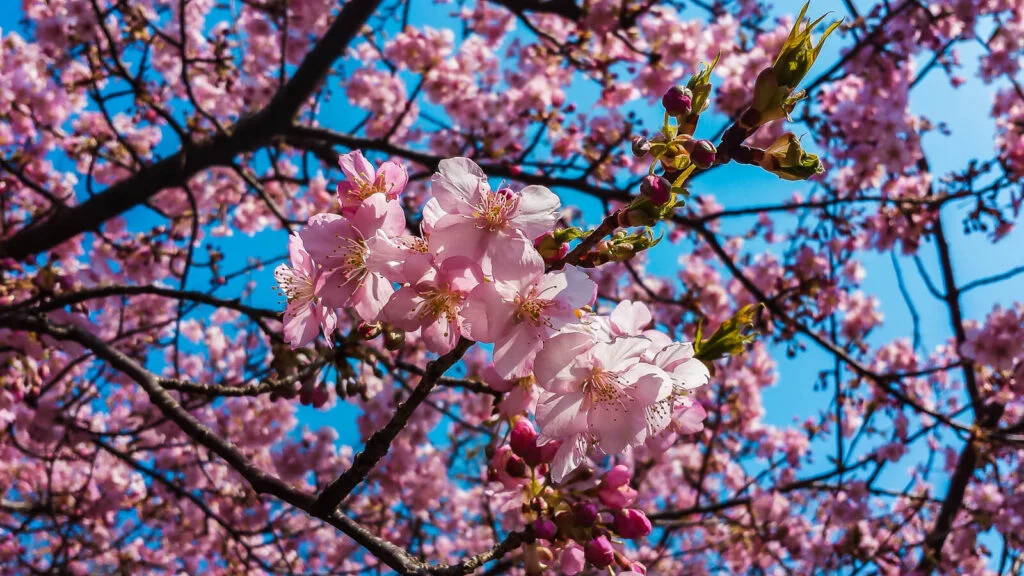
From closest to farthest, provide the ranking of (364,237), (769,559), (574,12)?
(364,237), (574,12), (769,559)

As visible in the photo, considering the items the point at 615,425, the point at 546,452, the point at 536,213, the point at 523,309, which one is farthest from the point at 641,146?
the point at 546,452

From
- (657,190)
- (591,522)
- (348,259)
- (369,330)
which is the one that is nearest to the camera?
(657,190)

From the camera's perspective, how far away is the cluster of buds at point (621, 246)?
112cm

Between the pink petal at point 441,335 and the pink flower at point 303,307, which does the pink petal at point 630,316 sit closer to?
the pink petal at point 441,335

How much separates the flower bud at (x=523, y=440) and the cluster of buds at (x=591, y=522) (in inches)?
4.9

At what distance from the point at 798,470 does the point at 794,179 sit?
29.4ft

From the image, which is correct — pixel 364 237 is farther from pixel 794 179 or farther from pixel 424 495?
pixel 424 495

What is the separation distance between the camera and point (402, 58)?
680cm

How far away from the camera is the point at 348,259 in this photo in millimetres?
1273

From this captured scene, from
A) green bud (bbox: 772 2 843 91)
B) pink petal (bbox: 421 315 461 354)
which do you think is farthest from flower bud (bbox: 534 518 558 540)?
green bud (bbox: 772 2 843 91)

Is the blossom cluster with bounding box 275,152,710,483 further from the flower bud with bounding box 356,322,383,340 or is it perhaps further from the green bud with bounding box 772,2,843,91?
the green bud with bounding box 772,2,843,91

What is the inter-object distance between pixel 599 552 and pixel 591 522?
0.07 metres

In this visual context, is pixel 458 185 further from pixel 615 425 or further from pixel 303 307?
pixel 615 425

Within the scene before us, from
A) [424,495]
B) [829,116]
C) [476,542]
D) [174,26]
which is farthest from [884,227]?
[174,26]
